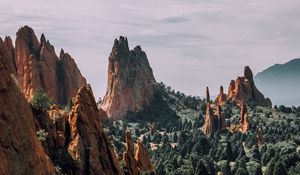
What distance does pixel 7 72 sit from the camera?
55625 millimetres

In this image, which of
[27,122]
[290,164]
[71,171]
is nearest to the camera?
[27,122]

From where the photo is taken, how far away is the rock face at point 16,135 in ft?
169

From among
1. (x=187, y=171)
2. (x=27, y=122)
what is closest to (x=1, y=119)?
(x=27, y=122)

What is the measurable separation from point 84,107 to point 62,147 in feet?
31.5

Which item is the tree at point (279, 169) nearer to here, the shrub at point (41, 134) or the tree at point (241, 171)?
the tree at point (241, 171)

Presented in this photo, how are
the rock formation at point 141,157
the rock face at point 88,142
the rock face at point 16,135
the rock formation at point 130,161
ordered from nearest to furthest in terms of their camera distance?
the rock face at point 16,135
the rock face at point 88,142
the rock formation at point 130,161
the rock formation at point 141,157

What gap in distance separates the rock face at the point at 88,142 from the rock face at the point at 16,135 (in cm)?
2546

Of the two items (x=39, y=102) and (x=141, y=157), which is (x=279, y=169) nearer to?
(x=141, y=157)

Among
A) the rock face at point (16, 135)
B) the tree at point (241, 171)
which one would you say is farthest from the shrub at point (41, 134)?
the tree at point (241, 171)

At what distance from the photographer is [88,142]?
8681 centimetres

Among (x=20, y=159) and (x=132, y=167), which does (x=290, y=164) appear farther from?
(x=20, y=159)

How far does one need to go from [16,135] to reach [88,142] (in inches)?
1329

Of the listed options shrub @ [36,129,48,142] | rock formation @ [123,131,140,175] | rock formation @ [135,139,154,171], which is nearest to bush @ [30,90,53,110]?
shrub @ [36,129,48,142]

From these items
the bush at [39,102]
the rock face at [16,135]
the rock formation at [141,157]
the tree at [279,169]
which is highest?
the bush at [39,102]
